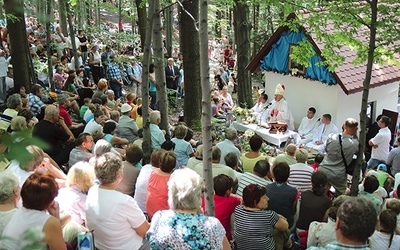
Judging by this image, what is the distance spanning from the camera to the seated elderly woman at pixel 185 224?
12.1ft

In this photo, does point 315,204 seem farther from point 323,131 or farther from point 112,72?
point 112,72

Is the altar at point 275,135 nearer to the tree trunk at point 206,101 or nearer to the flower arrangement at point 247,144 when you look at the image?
the flower arrangement at point 247,144

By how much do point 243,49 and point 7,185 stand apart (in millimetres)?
13638

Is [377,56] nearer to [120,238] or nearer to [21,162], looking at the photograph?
[120,238]

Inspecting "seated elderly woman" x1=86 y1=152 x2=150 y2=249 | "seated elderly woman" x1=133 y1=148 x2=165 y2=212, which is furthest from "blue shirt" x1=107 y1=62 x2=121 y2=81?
"seated elderly woman" x1=86 y1=152 x2=150 y2=249

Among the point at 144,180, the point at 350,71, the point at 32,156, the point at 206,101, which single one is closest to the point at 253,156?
the point at 144,180

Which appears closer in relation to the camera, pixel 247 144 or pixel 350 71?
pixel 247 144

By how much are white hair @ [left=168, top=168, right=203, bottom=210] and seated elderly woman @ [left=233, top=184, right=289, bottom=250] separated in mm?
1205

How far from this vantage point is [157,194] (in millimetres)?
5641

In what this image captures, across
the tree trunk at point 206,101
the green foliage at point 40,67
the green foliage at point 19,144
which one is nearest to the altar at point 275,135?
the green foliage at point 40,67

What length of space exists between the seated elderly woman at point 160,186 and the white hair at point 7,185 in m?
1.84

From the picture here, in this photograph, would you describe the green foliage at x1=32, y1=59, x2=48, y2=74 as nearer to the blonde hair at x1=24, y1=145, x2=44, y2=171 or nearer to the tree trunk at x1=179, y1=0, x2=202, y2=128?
the tree trunk at x1=179, y1=0, x2=202, y2=128

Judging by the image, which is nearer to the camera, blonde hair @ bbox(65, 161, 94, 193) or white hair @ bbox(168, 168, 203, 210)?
white hair @ bbox(168, 168, 203, 210)

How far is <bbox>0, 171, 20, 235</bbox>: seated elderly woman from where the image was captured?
4.08 m
